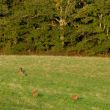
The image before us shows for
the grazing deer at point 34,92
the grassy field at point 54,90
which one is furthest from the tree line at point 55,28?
the grazing deer at point 34,92

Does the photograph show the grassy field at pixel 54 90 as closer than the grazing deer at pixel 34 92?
Yes

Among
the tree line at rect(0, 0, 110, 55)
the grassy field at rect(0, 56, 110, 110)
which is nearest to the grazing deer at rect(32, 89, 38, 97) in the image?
the grassy field at rect(0, 56, 110, 110)

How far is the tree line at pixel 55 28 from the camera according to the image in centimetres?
3241

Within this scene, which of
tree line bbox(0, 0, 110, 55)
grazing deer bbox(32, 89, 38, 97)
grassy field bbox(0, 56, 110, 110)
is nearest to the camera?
grassy field bbox(0, 56, 110, 110)

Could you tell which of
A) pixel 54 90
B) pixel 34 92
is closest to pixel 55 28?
pixel 54 90

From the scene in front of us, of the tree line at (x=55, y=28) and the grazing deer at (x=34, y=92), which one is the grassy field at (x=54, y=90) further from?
the tree line at (x=55, y=28)

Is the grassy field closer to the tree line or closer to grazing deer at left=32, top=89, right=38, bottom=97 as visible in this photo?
grazing deer at left=32, top=89, right=38, bottom=97

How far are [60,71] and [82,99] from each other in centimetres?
534

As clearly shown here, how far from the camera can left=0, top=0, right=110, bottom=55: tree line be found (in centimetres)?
3241

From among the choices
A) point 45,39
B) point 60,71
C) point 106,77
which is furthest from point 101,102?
point 45,39

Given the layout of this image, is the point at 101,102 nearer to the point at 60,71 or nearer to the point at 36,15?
the point at 60,71

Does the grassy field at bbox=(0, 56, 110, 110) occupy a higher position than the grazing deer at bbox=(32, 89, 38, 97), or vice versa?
the grazing deer at bbox=(32, 89, 38, 97)

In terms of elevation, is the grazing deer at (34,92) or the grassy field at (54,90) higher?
the grazing deer at (34,92)

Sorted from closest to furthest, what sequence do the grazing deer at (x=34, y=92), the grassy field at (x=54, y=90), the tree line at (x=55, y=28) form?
the grassy field at (x=54, y=90), the grazing deer at (x=34, y=92), the tree line at (x=55, y=28)
